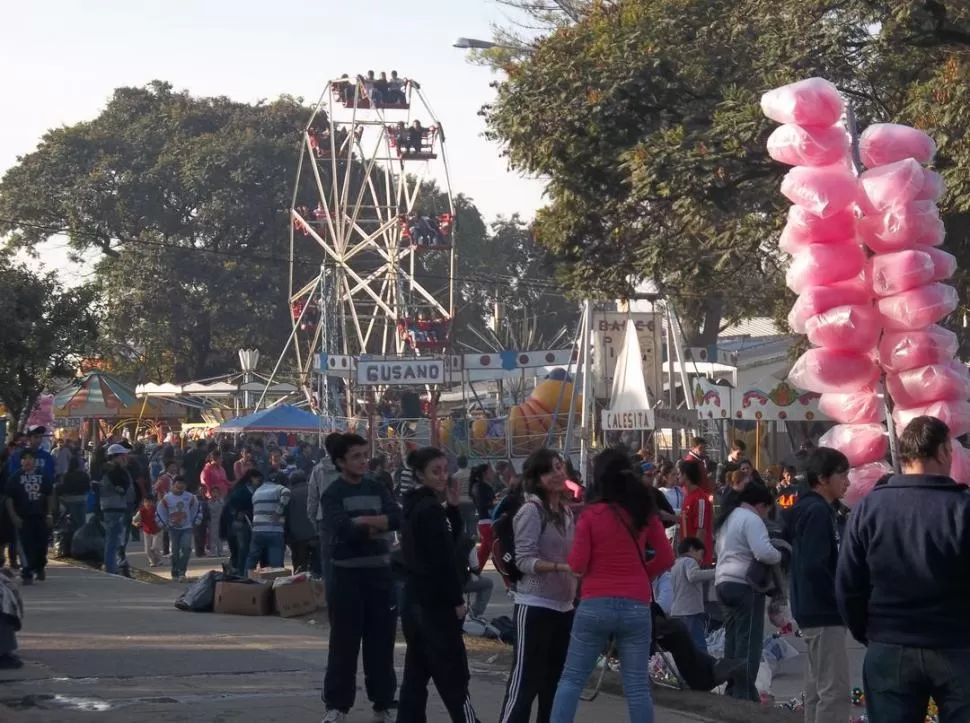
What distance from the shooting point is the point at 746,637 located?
963cm

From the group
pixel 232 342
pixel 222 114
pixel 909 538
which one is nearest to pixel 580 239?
pixel 909 538

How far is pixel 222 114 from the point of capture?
69.3m

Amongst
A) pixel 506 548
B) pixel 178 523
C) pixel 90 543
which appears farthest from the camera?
pixel 90 543

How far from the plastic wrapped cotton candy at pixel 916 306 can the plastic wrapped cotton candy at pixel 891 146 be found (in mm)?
975

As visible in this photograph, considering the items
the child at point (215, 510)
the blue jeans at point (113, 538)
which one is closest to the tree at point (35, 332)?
the child at point (215, 510)

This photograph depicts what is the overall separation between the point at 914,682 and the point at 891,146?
20.8 feet

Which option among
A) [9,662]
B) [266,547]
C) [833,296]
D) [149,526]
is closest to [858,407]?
[833,296]

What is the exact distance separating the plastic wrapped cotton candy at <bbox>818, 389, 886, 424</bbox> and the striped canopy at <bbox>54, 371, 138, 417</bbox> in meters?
26.4

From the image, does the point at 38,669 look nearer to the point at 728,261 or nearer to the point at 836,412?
the point at 836,412

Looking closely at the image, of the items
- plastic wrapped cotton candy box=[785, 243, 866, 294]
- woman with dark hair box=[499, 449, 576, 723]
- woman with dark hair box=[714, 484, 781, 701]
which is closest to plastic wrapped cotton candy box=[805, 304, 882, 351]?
plastic wrapped cotton candy box=[785, 243, 866, 294]

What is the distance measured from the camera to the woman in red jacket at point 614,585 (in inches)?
269

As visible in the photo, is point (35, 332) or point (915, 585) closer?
point (915, 585)

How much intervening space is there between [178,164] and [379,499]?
59.3 m

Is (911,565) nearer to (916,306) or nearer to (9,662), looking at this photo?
(916,306)
